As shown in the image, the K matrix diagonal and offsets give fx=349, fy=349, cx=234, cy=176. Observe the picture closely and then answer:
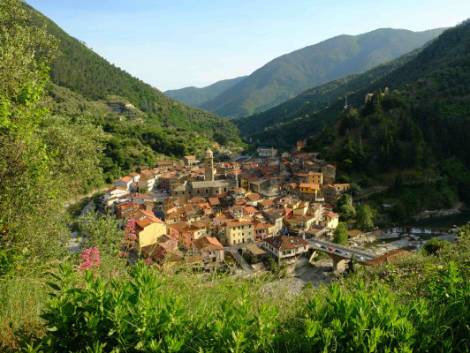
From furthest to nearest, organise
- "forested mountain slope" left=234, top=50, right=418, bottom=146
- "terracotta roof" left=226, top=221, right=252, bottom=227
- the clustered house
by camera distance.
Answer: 1. "forested mountain slope" left=234, top=50, right=418, bottom=146
2. "terracotta roof" left=226, top=221, right=252, bottom=227
3. the clustered house

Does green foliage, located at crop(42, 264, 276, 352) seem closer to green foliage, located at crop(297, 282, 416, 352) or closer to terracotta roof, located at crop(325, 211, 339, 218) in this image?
green foliage, located at crop(297, 282, 416, 352)

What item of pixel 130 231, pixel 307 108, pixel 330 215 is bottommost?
pixel 330 215

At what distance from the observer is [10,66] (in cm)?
598

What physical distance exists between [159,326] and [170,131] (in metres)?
70.5

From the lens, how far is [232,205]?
36.1m

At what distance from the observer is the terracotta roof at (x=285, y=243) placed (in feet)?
85.8

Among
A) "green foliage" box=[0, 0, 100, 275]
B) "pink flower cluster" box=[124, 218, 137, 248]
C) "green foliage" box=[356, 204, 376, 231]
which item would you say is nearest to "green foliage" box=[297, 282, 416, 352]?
"green foliage" box=[0, 0, 100, 275]

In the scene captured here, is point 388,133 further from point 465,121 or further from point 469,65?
point 469,65

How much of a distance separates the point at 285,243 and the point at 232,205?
1067 centimetres

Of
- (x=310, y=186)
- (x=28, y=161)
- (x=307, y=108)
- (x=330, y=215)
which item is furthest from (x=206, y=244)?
(x=307, y=108)

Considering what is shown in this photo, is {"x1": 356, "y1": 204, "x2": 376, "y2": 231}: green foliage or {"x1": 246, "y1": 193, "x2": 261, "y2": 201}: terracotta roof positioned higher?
{"x1": 246, "y1": 193, "x2": 261, "y2": 201}: terracotta roof

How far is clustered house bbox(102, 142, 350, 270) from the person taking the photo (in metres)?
26.1

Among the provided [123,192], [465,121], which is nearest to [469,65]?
[465,121]

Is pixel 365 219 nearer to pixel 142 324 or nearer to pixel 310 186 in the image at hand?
pixel 310 186
